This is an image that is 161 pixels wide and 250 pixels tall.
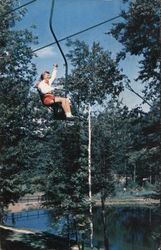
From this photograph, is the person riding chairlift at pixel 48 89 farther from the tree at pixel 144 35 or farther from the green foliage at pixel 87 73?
the green foliage at pixel 87 73

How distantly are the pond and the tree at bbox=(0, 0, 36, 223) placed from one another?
3.76 meters

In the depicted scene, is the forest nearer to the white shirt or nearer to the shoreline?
the white shirt

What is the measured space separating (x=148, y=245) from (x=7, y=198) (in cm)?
1667

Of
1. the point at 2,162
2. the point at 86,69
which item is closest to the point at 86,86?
the point at 86,69

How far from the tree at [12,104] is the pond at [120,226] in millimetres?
3762

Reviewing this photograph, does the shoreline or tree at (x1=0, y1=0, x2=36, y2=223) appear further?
the shoreline

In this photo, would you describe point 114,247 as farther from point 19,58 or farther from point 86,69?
point 19,58

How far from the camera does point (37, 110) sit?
2053 centimetres

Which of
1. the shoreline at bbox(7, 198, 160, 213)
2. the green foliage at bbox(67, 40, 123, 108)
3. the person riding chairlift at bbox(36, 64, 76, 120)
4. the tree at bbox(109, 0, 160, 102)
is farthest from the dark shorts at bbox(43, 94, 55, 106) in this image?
the shoreline at bbox(7, 198, 160, 213)

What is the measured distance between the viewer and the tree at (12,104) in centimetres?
1817

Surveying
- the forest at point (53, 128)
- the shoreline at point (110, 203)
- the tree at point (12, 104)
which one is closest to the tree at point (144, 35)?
the forest at point (53, 128)

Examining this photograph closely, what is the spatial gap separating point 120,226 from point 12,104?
26585mm

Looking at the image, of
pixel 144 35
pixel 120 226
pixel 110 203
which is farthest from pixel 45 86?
pixel 110 203

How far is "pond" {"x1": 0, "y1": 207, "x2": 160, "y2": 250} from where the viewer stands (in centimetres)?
Answer: 2856
